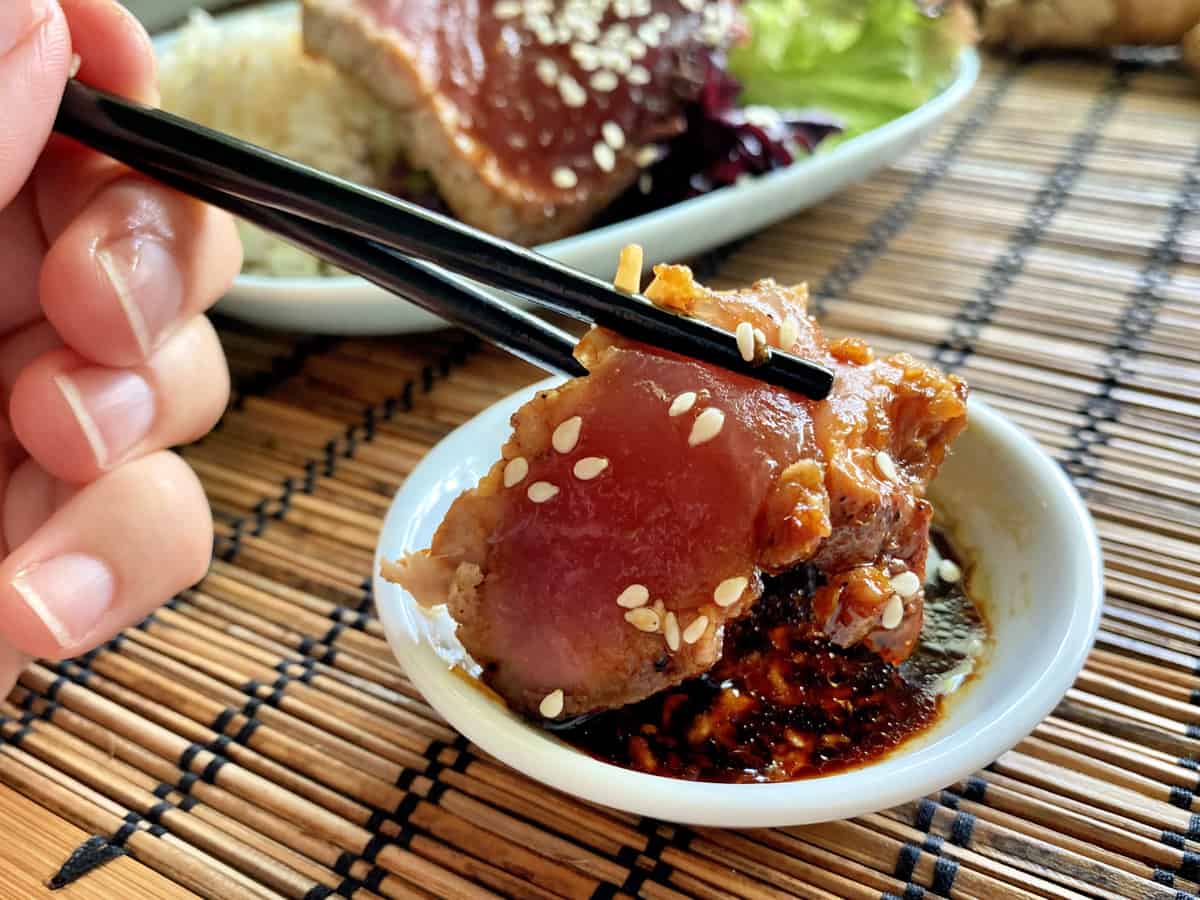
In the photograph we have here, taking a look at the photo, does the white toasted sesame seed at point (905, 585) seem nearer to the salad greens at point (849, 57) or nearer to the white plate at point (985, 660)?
the white plate at point (985, 660)

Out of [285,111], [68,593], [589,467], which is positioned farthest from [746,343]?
[285,111]

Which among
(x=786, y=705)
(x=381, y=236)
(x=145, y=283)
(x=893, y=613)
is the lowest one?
(x=786, y=705)

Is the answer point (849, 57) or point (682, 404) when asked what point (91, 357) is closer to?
point (682, 404)

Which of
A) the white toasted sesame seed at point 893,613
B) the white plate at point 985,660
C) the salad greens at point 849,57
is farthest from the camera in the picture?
the salad greens at point 849,57

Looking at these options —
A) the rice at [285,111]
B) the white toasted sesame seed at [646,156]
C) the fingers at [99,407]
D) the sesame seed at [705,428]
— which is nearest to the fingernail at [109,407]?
the fingers at [99,407]

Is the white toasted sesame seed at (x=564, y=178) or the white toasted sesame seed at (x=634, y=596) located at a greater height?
the white toasted sesame seed at (x=634, y=596)

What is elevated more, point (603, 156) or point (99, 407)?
point (99, 407)
